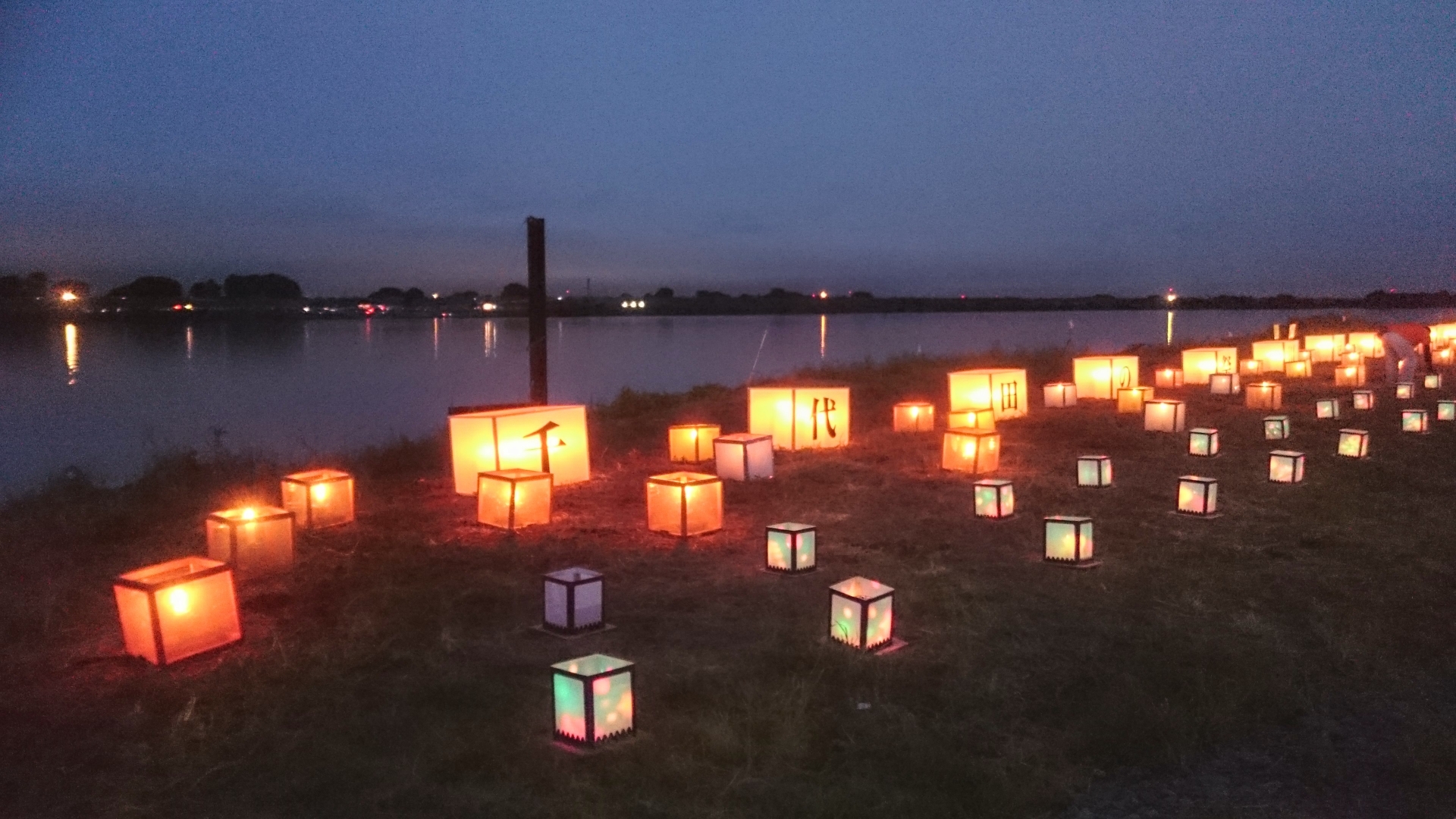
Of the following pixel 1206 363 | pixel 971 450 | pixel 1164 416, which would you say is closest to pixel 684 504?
pixel 971 450

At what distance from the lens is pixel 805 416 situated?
521 inches

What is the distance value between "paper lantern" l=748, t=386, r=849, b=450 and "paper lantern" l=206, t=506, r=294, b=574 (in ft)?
23.2

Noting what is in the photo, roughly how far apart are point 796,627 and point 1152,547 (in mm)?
3731

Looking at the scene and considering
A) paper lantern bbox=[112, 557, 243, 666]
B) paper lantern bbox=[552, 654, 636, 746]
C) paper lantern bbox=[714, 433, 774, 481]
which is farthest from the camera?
paper lantern bbox=[714, 433, 774, 481]

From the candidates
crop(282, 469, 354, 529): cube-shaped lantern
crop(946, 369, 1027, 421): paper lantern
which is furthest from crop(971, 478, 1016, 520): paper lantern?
crop(282, 469, 354, 529): cube-shaped lantern

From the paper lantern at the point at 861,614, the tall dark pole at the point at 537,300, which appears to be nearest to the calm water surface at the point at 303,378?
the tall dark pole at the point at 537,300

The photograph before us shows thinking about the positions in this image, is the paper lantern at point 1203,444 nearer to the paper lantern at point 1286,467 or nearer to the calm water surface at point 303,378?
the paper lantern at point 1286,467

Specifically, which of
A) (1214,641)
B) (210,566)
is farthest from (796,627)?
(210,566)

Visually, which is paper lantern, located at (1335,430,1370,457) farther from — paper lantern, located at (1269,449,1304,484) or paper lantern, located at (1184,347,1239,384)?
paper lantern, located at (1184,347,1239,384)

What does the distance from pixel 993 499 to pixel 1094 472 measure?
1.97 meters

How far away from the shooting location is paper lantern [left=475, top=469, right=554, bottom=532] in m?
8.84

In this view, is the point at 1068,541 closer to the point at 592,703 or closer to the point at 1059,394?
the point at 592,703

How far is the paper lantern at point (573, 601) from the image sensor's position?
5988mm

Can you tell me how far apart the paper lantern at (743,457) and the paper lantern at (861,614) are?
200 inches
